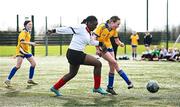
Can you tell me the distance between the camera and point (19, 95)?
10.7 m

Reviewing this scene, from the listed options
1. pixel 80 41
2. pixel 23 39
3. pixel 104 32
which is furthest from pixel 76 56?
pixel 23 39

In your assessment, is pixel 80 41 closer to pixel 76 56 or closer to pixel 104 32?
pixel 76 56

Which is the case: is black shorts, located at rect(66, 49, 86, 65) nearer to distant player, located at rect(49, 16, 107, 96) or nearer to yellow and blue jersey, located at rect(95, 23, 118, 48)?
distant player, located at rect(49, 16, 107, 96)

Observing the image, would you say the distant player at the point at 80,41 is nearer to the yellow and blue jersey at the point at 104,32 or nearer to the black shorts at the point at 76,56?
the black shorts at the point at 76,56

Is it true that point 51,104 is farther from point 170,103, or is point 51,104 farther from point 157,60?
point 157,60

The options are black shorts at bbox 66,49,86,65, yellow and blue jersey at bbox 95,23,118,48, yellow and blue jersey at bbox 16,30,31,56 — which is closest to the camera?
black shorts at bbox 66,49,86,65

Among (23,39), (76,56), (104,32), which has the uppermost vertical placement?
(104,32)

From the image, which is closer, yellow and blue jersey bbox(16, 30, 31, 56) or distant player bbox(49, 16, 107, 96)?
distant player bbox(49, 16, 107, 96)

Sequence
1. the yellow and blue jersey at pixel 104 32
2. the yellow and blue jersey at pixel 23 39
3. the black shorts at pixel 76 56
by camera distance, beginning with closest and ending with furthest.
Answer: the black shorts at pixel 76 56
the yellow and blue jersey at pixel 104 32
the yellow and blue jersey at pixel 23 39

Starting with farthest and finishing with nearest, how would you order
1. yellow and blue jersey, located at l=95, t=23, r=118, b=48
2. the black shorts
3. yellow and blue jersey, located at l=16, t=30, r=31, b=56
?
yellow and blue jersey, located at l=16, t=30, r=31, b=56
yellow and blue jersey, located at l=95, t=23, r=118, b=48
the black shorts

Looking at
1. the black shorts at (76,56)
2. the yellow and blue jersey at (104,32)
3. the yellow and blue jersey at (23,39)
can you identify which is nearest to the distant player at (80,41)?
the black shorts at (76,56)

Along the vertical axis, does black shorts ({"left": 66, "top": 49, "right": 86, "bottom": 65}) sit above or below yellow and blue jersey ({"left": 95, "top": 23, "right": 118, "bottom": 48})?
below

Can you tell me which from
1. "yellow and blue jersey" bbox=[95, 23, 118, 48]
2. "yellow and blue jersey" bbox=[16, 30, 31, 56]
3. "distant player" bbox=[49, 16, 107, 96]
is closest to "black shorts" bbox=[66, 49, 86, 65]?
"distant player" bbox=[49, 16, 107, 96]

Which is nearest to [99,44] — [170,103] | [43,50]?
[170,103]
